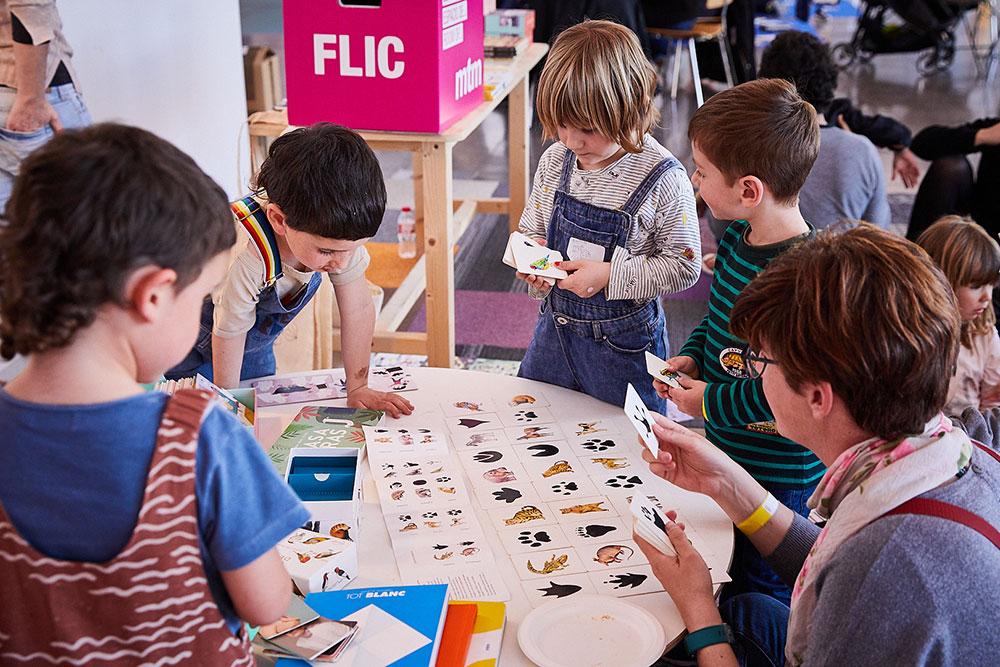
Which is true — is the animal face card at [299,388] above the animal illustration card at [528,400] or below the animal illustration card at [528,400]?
above

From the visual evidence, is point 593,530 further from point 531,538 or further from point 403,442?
point 403,442

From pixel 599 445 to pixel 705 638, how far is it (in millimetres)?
586

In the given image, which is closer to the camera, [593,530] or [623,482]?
[593,530]

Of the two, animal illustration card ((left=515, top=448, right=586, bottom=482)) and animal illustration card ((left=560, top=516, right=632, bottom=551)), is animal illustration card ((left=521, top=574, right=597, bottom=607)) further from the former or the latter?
animal illustration card ((left=515, top=448, right=586, bottom=482))

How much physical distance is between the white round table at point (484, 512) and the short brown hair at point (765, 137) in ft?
1.90

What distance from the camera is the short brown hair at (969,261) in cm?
258

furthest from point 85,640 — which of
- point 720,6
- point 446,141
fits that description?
point 720,6

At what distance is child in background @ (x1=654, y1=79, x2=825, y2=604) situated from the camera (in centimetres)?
186

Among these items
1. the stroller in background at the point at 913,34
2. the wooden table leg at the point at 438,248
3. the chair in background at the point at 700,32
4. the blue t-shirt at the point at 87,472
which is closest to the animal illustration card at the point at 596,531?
the blue t-shirt at the point at 87,472

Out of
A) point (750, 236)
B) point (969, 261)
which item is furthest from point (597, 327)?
point (969, 261)

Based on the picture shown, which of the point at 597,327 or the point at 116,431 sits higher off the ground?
the point at 116,431

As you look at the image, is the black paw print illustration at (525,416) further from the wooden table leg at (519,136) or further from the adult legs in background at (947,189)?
the wooden table leg at (519,136)

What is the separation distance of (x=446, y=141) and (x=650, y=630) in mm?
1875

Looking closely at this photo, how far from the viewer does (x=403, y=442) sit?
181 cm
